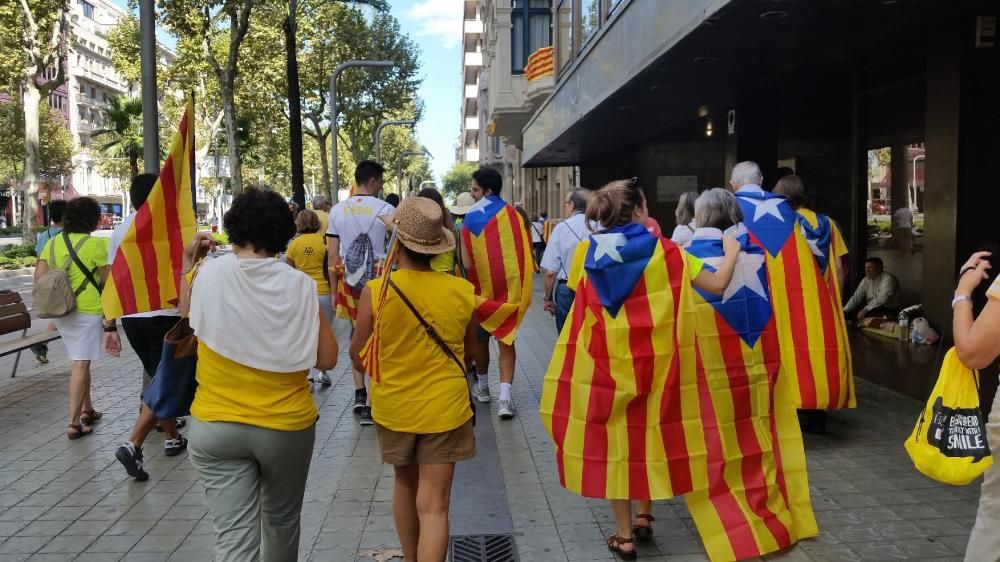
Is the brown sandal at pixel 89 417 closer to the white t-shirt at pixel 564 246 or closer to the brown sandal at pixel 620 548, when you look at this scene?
the white t-shirt at pixel 564 246

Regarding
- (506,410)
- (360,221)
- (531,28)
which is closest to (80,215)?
(360,221)

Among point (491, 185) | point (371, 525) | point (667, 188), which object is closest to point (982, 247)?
point (491, 185)

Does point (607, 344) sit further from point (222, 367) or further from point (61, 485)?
point (61, 485)

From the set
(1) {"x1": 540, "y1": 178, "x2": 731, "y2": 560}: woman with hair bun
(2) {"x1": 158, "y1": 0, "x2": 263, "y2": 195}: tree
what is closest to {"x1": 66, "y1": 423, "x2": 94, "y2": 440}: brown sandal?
(1) {"x1": 540, "y1": 178, "x2": 731, "y2": 560}: woman with hair bun

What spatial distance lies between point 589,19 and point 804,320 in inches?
386

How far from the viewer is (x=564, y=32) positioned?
1898 cm

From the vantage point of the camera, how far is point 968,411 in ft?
9.31

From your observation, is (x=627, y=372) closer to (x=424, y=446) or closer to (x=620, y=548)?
(x=620, y=548)

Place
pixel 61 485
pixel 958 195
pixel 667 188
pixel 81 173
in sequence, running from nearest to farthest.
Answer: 1. pixel 61 485
2. pixel 958 195
3. pixel 667 188
4. pixel 81 173

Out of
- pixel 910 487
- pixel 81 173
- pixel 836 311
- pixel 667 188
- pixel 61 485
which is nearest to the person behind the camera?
pixel 910 487

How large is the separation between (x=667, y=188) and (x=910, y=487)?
15947mm

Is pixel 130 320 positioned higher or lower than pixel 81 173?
lower

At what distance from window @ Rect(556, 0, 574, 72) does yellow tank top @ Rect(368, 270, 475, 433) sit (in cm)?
1457

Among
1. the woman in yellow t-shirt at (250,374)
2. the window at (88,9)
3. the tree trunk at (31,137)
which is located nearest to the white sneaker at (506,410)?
the woman in yellow t-shirt at (250,374)
